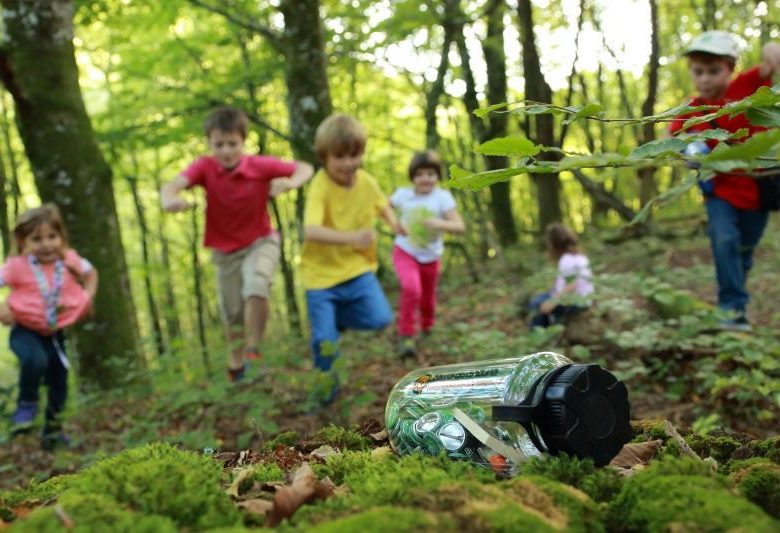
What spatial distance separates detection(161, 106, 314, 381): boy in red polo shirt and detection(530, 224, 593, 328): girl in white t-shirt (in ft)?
A: 7.50

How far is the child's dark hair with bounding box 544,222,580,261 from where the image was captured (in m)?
5.97

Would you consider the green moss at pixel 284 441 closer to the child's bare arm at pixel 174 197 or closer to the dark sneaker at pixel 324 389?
the dark sneaker at pixel 324 389

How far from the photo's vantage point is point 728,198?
467cm

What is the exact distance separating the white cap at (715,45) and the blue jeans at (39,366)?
505 centimetres

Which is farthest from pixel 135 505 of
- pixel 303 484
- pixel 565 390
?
pixel 565 390

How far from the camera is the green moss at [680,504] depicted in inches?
38.7

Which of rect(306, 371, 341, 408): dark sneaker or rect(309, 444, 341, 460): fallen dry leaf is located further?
rect(306, 371, 341, 408): dark sneaker

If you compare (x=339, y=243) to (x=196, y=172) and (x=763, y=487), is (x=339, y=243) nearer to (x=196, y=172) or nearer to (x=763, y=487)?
(x=196, y=172)

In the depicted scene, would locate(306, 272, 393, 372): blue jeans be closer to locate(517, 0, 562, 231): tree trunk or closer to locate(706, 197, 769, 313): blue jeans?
locate(706, 197, 769, 313): blue jeans

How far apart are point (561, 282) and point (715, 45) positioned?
2.33 metres

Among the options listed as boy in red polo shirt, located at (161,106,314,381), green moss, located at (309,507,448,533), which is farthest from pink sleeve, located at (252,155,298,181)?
green moss, located at (309,507,448,533)

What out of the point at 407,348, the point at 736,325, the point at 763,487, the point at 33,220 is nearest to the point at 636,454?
the point at 763,487

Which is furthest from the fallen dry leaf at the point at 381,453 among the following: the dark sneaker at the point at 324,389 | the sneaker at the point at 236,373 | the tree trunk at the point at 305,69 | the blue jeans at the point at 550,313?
the tree trunk at the point at 305,69

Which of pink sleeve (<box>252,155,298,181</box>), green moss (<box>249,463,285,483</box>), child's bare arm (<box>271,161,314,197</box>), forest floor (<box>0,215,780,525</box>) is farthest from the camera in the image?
pink sleeve (<box>252,155,298,181</box>)
